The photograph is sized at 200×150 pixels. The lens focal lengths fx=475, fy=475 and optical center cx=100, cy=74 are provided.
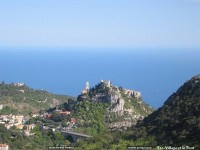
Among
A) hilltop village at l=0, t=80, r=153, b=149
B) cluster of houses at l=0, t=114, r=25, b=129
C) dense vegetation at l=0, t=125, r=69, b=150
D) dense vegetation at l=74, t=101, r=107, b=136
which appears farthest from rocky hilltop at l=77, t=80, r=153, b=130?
cluster of houses at l=0, t=114, r=25, b=129

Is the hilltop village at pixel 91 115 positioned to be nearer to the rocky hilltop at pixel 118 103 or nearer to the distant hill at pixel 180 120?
the rocky hilltop at pixel 118 103

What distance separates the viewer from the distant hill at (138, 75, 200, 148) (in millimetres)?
28419

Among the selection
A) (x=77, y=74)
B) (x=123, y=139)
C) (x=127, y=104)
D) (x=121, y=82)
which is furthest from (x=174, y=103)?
(x=77, y=74)

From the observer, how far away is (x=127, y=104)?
52.8 m

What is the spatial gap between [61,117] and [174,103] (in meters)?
17.0

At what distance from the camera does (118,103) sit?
2029 inches

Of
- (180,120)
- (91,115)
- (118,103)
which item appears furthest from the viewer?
(118,103)

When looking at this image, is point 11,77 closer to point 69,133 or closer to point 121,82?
point 121,82

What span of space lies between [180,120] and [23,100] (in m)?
39.2

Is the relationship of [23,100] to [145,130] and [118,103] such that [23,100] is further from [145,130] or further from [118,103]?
[145,130]

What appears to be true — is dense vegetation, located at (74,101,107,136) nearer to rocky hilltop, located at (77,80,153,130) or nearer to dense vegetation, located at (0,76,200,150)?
dense vegetation, located at (0,76,200,150)

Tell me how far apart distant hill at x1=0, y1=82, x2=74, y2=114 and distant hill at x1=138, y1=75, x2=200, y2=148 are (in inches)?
1112

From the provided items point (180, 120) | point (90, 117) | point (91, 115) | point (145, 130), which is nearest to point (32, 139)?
point (90, 117)

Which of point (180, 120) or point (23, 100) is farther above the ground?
point (23, 100)
